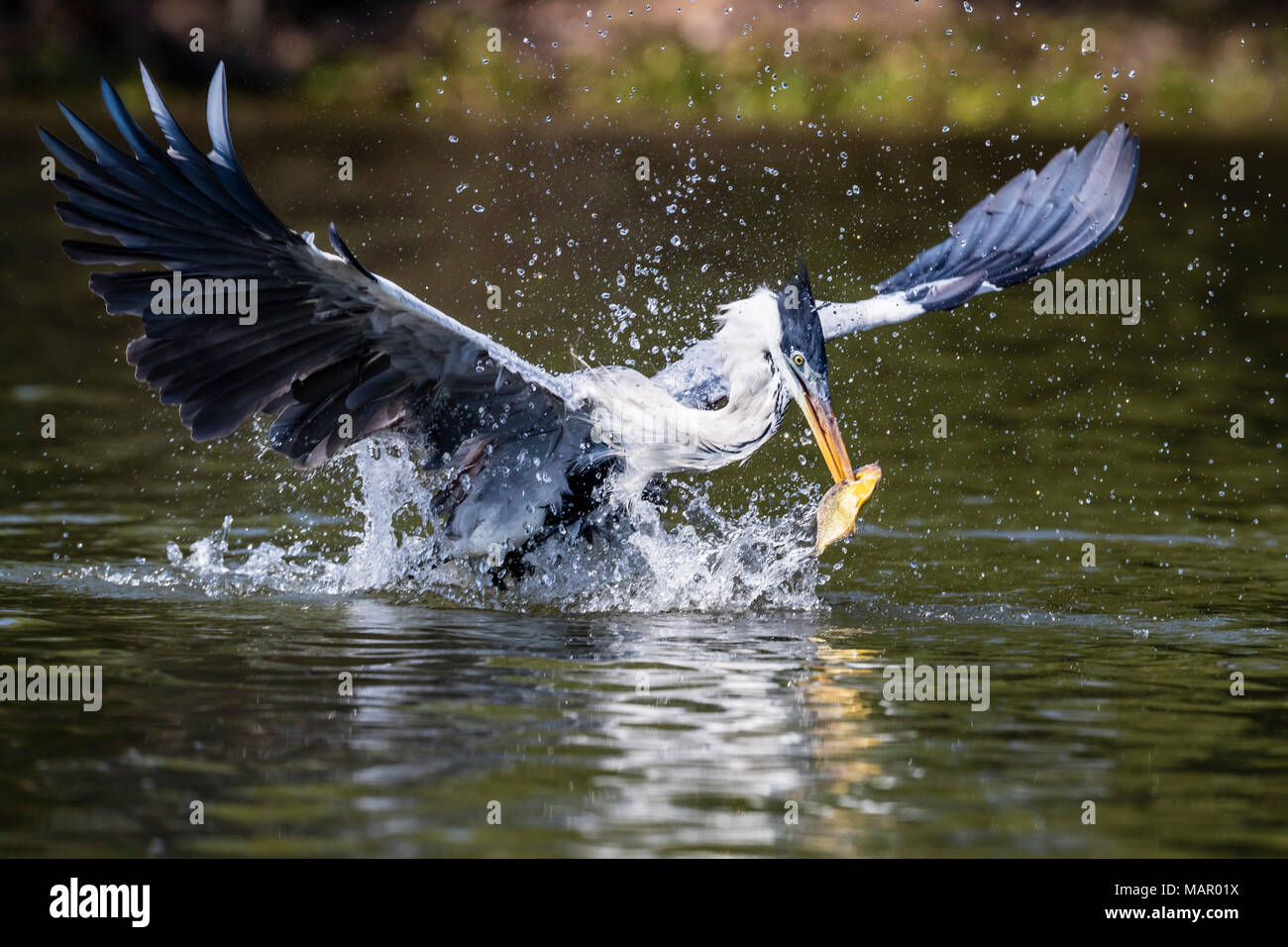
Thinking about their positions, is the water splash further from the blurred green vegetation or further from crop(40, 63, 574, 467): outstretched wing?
the blurred green vegetation

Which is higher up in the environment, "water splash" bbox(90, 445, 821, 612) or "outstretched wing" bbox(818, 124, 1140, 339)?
"outstretched wing" bbox(818, 124, 1140, 339)

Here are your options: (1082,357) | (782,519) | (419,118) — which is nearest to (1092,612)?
(782,519)

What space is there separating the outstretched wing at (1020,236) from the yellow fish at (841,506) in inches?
60.8

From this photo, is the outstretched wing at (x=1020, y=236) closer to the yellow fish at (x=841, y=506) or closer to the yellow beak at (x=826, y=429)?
the yellow beak at (x=826, y=429)

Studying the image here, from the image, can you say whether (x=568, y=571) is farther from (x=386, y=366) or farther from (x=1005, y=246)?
(x=1005, y=246)

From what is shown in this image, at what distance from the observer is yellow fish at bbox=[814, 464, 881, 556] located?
9.16m

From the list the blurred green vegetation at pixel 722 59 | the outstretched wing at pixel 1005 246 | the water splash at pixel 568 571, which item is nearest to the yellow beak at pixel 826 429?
the water splash at pixel 568 571

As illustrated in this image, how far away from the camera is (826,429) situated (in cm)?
948

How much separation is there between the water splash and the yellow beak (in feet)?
1.67

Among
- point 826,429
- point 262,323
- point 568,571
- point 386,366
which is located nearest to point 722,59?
point 568,571

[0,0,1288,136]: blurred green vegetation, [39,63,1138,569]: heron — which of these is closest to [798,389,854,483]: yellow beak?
[39,63,1138,569]: heron

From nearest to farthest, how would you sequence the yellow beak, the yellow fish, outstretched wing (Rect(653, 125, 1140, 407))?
the yellow fish < the yellow beak < outstretched wing (Rect(653, 125, 1140, 407))

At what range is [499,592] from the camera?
9.95 metres
